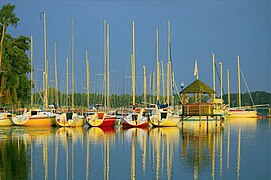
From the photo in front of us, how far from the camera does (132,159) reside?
89.5 ft

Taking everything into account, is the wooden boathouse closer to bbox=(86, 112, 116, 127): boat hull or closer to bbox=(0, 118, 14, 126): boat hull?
bbox=(86, 112, 116, 127): boat hull

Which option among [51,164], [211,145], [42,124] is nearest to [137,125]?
[42,124]

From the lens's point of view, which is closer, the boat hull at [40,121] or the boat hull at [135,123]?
the boat hull at [135,123]

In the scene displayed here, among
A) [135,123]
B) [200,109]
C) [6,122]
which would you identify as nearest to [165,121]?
[135,123]

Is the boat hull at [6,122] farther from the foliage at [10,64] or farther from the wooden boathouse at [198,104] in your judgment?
the wooden boathouse at [198,104]

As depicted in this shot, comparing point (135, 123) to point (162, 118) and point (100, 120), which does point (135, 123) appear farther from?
point (100, 120)

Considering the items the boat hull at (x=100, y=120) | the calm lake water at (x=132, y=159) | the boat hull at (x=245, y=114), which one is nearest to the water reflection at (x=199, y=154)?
the calm lake water at (x=132, y=159)

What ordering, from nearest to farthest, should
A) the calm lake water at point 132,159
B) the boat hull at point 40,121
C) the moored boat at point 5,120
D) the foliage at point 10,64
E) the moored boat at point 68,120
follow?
the calm lake water at point 132,159
the moored boat at point 68,120
the boat hull at point 40,121
the moored boat at point 5,120
the foliage at point 10,64

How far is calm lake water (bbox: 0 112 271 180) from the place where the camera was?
2214 centimetres

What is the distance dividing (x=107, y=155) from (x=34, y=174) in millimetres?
8087

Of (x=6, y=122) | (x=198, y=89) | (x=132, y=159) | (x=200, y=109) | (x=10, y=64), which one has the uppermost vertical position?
(x=10, y=64)

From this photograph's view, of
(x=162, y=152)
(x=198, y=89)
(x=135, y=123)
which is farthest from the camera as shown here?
(x=198, y=89)

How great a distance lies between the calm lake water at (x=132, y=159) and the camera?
72.6 ft

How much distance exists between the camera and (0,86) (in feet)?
206
